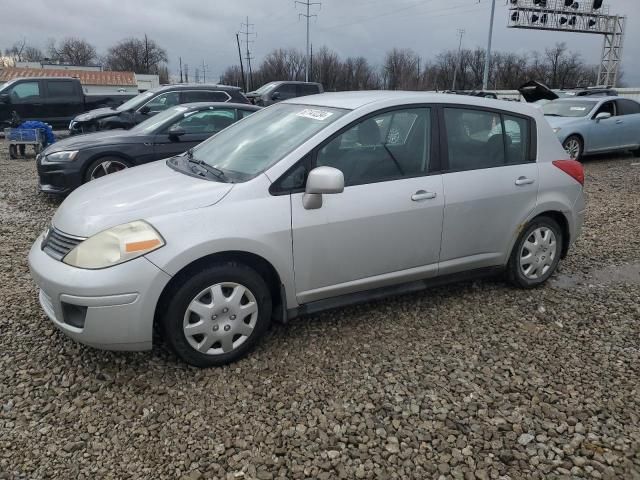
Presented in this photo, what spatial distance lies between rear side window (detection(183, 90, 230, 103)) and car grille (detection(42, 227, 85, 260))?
32.7 feet

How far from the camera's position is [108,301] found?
2.73 m

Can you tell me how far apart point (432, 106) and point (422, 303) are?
1521 mm

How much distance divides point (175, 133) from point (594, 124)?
9.19m

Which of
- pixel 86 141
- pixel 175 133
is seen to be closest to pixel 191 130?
pixel 175 133

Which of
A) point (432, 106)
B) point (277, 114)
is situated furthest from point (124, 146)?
point (432, 106)

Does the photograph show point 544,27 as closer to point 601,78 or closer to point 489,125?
point 601,78

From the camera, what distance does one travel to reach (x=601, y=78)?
144ft

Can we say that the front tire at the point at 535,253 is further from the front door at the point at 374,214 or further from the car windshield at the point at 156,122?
the car windshield at the point at 156,122

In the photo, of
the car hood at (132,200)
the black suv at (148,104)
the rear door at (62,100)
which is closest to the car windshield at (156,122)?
the black suv at (148,104)

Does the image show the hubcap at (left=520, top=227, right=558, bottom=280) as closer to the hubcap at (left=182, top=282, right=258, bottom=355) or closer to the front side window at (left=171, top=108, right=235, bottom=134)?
the hubcap at (left=182, top=282, right=258, bottom=355)

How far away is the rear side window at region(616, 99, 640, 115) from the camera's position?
1202cm

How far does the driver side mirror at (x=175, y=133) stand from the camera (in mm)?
7520

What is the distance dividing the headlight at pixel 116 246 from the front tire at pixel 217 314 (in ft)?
1.00

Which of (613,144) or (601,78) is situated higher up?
(601,78)
